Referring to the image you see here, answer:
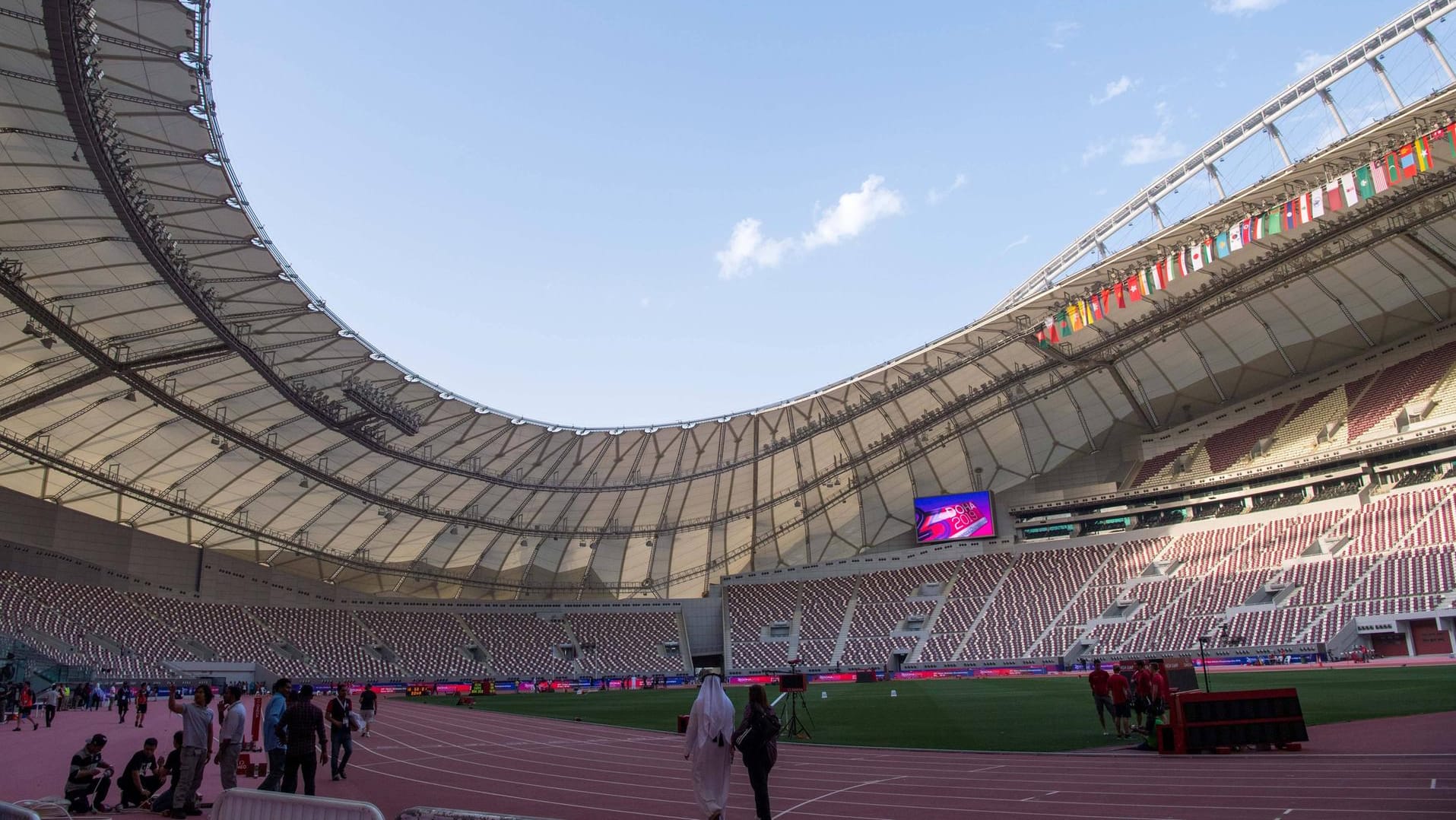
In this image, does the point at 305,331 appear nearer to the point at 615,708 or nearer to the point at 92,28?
the point at 92,28

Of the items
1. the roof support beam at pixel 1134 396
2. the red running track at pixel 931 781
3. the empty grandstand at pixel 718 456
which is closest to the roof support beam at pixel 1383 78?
the empty grandstand at pixel 718 456

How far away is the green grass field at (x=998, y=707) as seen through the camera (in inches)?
667

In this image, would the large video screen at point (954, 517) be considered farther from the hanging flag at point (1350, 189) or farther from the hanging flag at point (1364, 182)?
the hanging flag at point (1364, 182)

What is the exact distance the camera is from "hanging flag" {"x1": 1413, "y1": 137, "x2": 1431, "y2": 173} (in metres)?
29.0

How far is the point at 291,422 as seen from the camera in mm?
41250

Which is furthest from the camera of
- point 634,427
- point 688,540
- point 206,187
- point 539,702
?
point 688,540

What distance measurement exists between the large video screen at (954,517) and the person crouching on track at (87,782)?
4970 centimetres

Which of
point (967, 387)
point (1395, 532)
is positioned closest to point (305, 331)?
point (967, 387)

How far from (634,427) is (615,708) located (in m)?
18.9

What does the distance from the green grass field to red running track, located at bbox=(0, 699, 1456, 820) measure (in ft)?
6.05

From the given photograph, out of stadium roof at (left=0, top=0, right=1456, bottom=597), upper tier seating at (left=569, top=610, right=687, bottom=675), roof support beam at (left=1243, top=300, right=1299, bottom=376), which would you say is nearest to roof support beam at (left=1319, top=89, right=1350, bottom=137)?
stadium roof at (left=0, top=0, right=1456, bottom=597)

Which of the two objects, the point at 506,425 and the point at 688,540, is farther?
the point at 688,540

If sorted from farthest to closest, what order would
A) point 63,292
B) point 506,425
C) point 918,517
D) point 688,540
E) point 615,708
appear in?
point 688,540 → point 918,517 → point 506,425 → point 615,708 → point 63,292

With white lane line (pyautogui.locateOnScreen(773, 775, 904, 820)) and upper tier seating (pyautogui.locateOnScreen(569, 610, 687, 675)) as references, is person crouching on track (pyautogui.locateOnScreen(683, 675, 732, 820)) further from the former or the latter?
upper tier seating (pyautogui.locateOnScreen(569, 610, 687, 675))
